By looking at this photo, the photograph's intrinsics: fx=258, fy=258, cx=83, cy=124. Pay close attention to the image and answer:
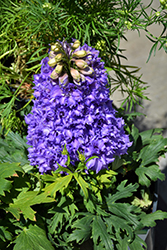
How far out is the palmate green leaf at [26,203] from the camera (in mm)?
768

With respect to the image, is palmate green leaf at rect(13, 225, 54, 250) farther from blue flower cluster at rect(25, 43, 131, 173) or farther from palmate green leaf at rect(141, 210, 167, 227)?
palmate green leaf at rect(141, 210, 167, 227)

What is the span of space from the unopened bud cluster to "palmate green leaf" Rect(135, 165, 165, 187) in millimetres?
456

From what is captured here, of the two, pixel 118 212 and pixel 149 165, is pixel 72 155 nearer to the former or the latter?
pixel 118 212

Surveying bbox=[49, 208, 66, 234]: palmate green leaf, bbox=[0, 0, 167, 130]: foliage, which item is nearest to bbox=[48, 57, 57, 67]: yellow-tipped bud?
bbox=[0, 0, 167, 130]: foliage

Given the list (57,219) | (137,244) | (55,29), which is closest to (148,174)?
(137,244)

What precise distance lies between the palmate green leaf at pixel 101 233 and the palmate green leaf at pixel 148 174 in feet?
0.70

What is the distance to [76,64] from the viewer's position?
69cm

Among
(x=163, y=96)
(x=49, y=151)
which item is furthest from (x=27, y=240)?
(x=163, y=96)

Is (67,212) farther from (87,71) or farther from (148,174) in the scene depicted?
(87,71)

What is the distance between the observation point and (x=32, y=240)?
0.78 meters

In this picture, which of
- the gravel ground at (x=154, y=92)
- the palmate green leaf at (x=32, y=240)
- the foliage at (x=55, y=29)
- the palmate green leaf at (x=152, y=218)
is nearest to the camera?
the palmate green leaf at (x=32, y=240)

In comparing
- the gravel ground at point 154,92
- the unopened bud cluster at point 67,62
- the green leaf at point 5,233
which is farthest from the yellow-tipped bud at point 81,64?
the gravel ground at point 154,92

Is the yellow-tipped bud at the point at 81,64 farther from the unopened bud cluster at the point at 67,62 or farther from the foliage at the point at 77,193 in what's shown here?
the foliage at the point at 77,193

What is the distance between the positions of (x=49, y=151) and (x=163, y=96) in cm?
128
